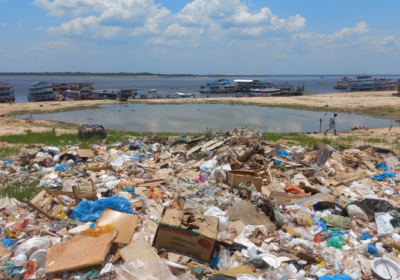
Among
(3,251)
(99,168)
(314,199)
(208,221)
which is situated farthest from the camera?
(99,168)

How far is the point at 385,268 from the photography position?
132 inches

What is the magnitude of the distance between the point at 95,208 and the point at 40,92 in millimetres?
51332

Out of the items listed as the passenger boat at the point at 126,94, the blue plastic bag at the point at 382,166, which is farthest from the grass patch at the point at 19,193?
the passenger boat at the point at 126,94

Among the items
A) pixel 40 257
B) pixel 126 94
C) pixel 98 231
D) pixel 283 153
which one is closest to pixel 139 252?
pixel 98 231

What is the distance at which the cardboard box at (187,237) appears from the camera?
3646 mm

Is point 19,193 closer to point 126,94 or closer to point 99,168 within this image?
point 99,168

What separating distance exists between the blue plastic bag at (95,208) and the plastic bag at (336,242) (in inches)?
123

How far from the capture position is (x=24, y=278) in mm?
3193

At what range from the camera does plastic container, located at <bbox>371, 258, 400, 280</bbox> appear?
324 centimetres

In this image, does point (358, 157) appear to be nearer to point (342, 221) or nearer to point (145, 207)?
point (342, 221)

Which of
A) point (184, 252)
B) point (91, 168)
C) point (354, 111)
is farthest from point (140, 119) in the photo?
point (184, 252)

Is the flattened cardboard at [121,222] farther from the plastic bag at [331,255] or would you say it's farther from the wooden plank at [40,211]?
the plastic bag at [331,255]

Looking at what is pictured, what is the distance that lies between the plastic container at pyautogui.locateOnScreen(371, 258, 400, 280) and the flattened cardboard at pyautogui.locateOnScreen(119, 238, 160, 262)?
262 cm

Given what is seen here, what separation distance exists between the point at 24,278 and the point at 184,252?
1.89 metres
